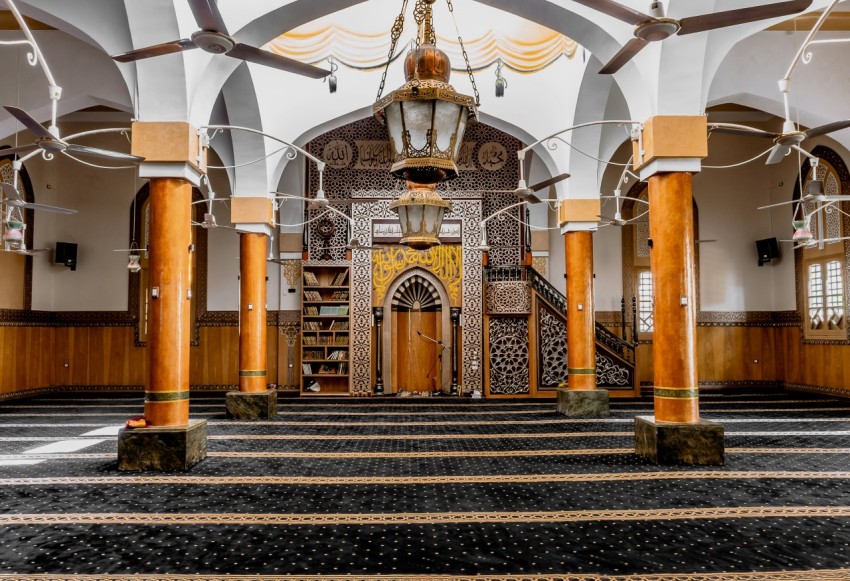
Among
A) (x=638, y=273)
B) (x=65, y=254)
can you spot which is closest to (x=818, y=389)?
(x=638, y=273)

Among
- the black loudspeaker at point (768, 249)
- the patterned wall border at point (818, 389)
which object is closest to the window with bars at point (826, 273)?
the black loudspeaker at point (768, 249)

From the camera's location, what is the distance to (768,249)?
33.1 feet

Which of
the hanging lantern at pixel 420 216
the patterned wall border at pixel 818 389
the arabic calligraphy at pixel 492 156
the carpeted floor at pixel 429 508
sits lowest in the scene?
the carpeted floor at pixel 429 508

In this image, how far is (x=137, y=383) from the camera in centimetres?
1014

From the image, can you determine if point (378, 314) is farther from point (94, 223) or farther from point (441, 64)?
point (441, 64)

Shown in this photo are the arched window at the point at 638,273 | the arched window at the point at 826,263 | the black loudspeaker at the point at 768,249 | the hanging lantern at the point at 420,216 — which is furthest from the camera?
the arched window at the point at 638,273

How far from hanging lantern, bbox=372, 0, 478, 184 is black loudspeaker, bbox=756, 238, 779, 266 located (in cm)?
900

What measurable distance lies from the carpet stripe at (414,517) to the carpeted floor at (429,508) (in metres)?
0.02

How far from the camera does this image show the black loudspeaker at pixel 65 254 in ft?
32.0

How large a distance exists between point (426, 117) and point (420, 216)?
118 inches

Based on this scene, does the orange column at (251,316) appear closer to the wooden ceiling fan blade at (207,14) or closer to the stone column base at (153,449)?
the stone column base at (153,449)

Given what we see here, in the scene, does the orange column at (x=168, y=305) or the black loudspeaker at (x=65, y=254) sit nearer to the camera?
the orange column at (x=168, y=305)

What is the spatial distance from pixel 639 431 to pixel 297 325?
641 cm

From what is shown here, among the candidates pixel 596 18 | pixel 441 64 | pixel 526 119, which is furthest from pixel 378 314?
pixel 441 64
